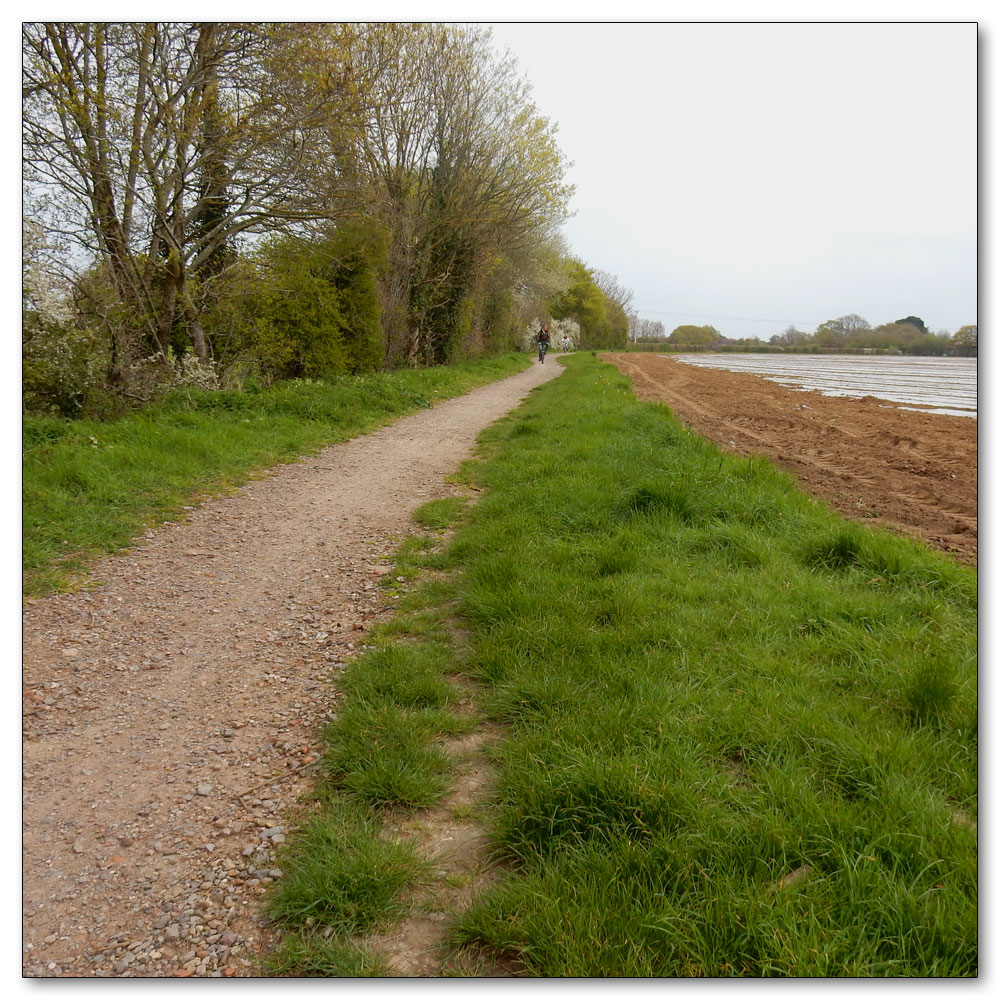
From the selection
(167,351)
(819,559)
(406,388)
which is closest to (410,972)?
(819,559)

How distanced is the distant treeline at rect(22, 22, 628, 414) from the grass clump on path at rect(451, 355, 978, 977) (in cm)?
434

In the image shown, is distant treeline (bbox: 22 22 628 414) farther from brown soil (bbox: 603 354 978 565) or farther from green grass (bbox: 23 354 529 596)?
brown soil (bbox: 603 354 978 565)

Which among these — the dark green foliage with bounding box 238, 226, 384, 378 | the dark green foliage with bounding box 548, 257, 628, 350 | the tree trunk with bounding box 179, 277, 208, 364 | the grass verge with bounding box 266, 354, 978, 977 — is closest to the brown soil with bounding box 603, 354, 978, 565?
the grass verge with bounding box 266, 354, 978, 977

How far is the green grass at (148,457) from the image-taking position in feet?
16.5

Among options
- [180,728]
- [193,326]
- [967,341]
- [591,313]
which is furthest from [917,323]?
[591,313]

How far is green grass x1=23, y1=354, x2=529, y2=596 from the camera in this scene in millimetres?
5027

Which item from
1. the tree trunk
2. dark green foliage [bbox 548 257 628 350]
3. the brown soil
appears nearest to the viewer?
Result: the brown soil

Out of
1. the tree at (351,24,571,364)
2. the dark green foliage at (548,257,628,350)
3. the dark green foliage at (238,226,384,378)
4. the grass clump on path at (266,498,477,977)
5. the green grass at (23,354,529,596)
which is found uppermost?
the dark green foliage at (548,257,628,350)

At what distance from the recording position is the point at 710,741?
2533mm

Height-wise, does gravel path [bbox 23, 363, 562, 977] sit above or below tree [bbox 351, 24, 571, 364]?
below

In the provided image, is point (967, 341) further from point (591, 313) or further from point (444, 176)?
point (591, 313)

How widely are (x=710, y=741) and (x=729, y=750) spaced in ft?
0.27

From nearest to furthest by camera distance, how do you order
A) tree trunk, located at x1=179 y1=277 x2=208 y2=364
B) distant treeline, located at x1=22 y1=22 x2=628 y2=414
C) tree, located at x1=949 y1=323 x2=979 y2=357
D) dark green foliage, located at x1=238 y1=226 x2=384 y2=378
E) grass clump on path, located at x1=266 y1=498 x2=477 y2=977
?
grass clump on path, located at x1=266 y1=498 x2=477 y2=977
tree, located at x1=949 y1=323 x2=979 y2=357
distant treeline, located at x1=22 y1=22 x2=628 y2=414
tree trunk, located at x1=179 y1=277 x2=208 y2=364
dark green foliage, located at x1=238 y1=226 x2=384 y2=378

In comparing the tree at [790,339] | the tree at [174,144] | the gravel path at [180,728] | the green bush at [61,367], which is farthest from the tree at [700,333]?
the green bush at [61,367]
